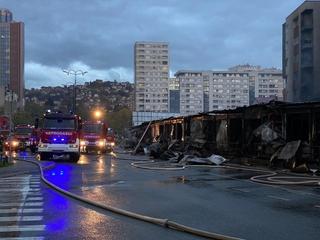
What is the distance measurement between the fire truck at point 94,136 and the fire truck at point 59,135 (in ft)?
47.4

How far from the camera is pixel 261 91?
133 metres

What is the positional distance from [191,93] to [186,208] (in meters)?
113

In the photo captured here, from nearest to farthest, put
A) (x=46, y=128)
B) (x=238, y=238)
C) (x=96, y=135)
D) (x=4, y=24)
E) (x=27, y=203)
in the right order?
(x=238, y=238)
(x=27, y=203)
(x=46, y=128)
(x=96, y=135)
(x=4, y=24)

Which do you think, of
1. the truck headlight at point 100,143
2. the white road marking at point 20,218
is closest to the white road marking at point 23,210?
the white road marking at point 20,218

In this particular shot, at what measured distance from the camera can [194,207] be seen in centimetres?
1320

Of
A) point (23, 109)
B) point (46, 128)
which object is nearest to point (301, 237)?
point (46, 128)

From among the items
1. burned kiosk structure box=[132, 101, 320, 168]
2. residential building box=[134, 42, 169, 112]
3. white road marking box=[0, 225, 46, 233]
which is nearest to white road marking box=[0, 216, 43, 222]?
white road marking box=[0, 225, 46, 233]

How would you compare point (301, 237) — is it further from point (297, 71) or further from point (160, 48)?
point (160, 48)

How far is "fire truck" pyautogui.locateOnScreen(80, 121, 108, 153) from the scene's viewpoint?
1938 inches

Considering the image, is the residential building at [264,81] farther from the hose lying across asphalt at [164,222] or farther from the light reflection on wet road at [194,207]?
the hose lying across asphalt at [164,222]

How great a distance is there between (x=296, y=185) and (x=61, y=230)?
10295 mm

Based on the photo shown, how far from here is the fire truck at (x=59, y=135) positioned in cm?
3422

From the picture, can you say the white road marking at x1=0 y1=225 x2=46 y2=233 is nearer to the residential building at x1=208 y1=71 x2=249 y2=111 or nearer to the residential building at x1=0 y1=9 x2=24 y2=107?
the residential building at x1=0 y1=9 x2=24 y2=107

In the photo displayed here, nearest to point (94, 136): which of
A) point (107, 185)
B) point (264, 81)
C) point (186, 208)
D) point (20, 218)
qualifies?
point (107, 185)
